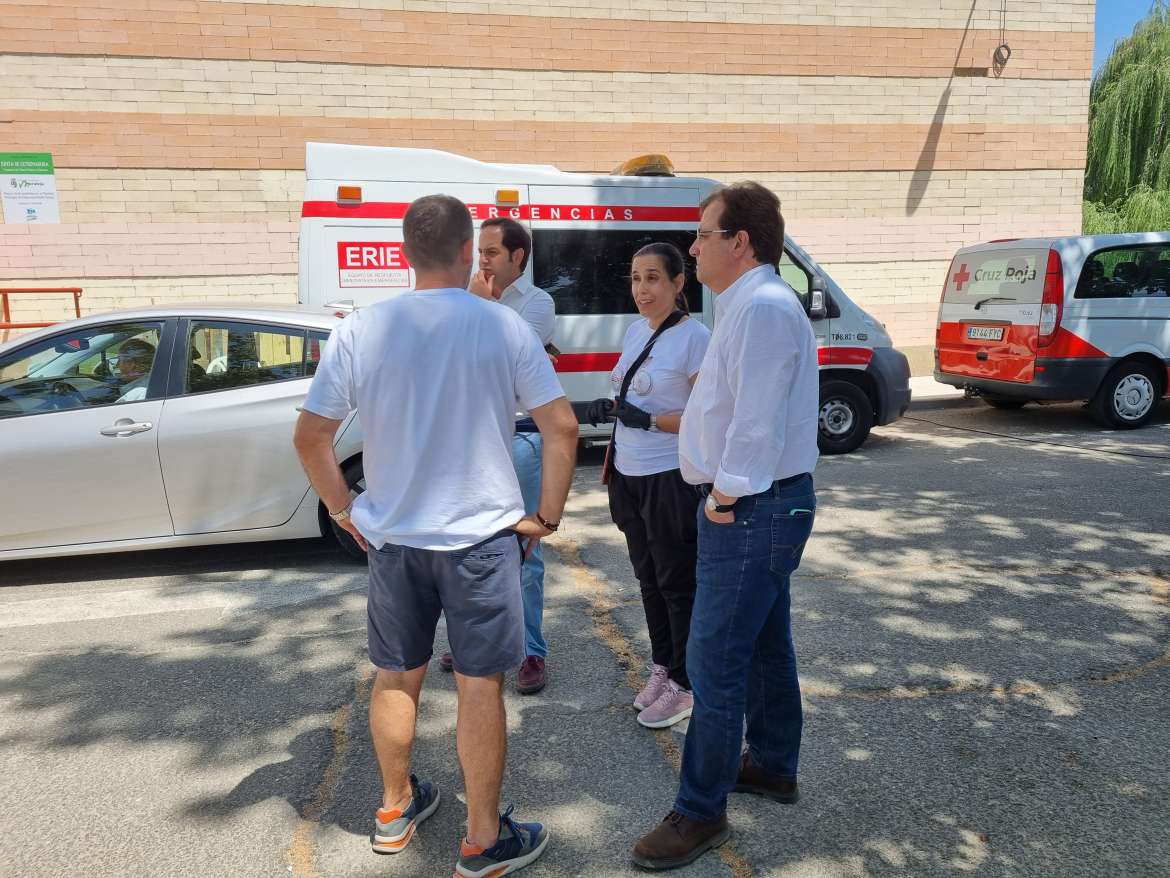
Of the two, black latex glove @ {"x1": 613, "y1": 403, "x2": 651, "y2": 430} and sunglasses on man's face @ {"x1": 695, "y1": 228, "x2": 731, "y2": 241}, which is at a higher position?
sunglasses on man's face @ {"x1": 695, "y1": 228, "x2": 731, "y2": 241}

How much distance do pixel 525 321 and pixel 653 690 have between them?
1.46m

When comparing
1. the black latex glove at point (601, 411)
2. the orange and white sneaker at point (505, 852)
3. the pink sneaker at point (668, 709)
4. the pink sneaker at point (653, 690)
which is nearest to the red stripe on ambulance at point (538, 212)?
the black latex glove at point (601, 411)

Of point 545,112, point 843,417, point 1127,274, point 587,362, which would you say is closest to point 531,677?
point 587,362

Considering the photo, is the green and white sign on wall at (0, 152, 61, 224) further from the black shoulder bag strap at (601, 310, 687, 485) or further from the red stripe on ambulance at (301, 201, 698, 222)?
the black shoulder bag strap at (601, 310, 687, 485)

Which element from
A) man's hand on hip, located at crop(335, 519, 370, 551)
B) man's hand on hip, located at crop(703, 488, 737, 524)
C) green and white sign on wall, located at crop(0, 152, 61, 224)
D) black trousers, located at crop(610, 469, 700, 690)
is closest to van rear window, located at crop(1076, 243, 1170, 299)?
black trousers, located at crop(610, 469, 700, 690)

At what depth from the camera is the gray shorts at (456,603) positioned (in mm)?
2371

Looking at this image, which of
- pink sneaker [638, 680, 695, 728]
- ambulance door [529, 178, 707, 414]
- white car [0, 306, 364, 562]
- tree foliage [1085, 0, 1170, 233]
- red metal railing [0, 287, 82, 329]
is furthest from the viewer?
tree foliage [1085, 0, 1170, 233]

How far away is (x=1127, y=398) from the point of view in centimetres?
928

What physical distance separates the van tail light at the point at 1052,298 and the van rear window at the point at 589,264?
152 inches

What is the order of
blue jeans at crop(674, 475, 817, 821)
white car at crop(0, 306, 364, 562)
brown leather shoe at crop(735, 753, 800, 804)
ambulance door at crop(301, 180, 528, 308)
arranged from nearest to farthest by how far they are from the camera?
blue jeans at crop(674, 475, 817, 821)
brown leather shoe at crop(735, 753, 800, 804)
white car at crop(0, 306, 364, 562)
ambulance door at crop(301, 180, 528, 308)

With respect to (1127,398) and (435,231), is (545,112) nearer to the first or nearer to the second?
(1127,398)

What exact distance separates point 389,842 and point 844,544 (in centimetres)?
368

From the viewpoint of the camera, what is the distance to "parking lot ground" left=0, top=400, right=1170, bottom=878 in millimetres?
2629

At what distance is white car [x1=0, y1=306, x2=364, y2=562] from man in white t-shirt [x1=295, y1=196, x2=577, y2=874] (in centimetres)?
263
